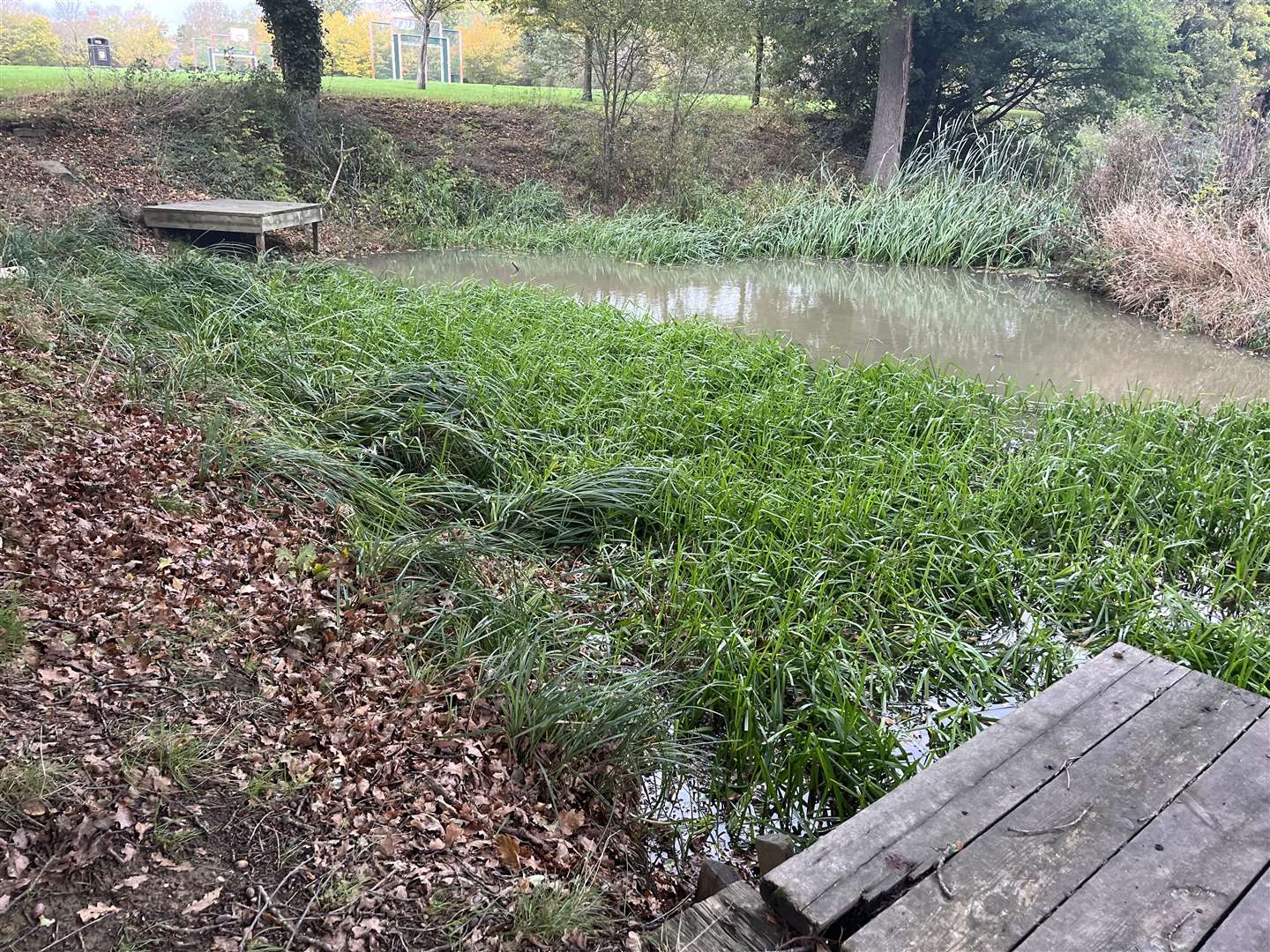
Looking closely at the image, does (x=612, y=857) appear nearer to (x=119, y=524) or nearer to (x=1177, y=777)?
(x=1177, y=777)

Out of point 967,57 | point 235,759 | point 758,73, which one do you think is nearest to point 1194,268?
point 967,57

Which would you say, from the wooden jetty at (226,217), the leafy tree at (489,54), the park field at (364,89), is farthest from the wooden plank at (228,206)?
the leafy tree at (489,54)

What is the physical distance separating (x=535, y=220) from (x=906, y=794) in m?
12.8

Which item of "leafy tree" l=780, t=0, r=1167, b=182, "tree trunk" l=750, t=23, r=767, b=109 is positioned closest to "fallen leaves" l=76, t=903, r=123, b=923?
"leafy tree" l=780, t=0, r=1167, b=182

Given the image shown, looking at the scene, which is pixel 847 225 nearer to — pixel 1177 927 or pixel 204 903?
pixel 1177 927

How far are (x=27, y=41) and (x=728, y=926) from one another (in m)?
33.0

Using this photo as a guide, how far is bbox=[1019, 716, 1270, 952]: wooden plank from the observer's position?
172cm

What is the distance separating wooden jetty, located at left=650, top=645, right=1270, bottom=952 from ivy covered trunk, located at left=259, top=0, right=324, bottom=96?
13907mm

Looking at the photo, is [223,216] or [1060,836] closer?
[1060,836]

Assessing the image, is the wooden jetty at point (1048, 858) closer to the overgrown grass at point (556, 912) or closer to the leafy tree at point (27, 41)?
the overgrown grass at point (556, 912)

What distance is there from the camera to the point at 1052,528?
4414 millimetres

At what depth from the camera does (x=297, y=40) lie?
44.5ft

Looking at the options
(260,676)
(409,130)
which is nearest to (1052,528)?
(260,676)

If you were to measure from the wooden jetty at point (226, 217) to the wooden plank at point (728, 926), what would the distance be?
8.53 m
